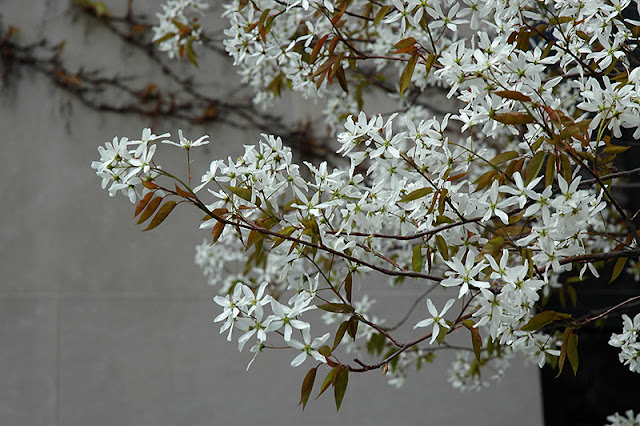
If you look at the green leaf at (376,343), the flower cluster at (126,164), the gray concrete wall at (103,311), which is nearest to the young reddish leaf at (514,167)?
the flower cluster at (126,164)

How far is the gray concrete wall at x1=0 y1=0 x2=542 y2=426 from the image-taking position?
2879 millimetres

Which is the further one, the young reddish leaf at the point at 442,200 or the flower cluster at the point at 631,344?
the flower cluster at the point at 631,344

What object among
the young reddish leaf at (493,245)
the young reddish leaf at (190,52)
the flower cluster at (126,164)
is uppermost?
the young reddish leaf at (190,52)

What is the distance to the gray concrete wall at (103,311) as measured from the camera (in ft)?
9.45

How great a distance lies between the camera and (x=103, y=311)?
296cm

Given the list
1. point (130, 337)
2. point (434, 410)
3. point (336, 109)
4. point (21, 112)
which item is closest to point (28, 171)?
point (21, 112)

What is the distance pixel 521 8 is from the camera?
4.02ft

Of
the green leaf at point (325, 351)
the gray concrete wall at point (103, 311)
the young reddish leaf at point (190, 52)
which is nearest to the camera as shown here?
the green leaf at point (325, 351)

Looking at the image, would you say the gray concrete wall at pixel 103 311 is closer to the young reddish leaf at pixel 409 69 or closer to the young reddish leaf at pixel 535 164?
the young reddish leaf at pixel 409 69

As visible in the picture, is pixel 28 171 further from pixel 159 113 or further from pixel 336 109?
pixel 336 109

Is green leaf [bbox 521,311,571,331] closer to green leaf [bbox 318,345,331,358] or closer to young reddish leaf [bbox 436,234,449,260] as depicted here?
young reddish leaf [bbox 436,234,449,260]

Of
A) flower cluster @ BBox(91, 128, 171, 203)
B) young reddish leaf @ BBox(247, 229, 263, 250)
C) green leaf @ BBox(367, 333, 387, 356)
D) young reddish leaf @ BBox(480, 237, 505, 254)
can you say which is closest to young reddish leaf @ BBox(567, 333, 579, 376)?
young reddish leaf @ BBox(480, 237, 505, 254)

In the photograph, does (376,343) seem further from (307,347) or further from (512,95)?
(512,95)

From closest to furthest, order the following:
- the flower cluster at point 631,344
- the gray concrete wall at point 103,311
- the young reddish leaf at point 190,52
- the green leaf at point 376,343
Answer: the flower cluster at point 631,344 → the green leaf at point 376,343 → the young reddish leaf at point 190,52 → the gray concrete wall at point 103,311
